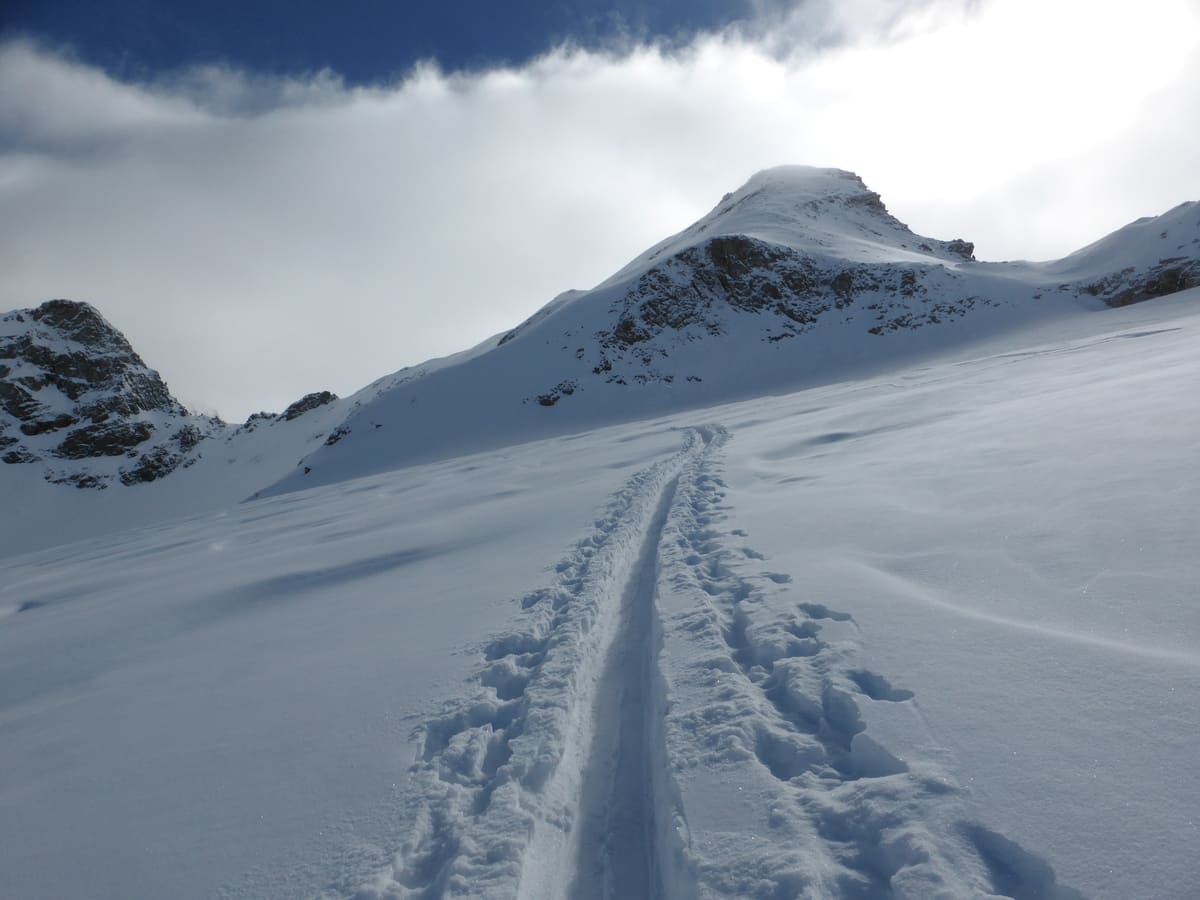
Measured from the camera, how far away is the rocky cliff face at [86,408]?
77.7 meters

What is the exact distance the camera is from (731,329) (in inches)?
1938

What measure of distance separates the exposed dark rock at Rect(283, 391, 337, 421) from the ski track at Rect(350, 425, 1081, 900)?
84828mm

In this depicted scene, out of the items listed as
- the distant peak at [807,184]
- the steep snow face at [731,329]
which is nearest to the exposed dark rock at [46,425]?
the steep snow face at [731,329]

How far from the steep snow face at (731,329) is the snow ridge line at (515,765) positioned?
32.0 metres

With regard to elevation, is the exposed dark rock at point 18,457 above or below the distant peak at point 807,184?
below

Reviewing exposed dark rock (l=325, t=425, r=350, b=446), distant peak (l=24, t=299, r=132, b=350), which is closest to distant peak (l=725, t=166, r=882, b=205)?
exposed dark rock (l=325, t=425, r=350, b=446)

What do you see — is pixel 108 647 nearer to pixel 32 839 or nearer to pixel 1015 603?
pixel 32 839

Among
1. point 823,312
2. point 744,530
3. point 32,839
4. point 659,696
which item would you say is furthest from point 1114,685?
point 823,312

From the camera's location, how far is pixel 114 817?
3615mm

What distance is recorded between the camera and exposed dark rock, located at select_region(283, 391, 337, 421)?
80250 mm

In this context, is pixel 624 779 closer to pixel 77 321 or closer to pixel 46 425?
pixel 46 425

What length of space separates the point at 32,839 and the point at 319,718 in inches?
63.0

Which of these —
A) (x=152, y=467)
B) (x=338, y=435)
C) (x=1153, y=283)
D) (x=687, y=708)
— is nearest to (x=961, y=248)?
(x=1153, y=283)

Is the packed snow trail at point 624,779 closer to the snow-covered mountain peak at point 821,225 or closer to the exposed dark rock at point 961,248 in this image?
the snow-covered mountain peak at point 821,225
